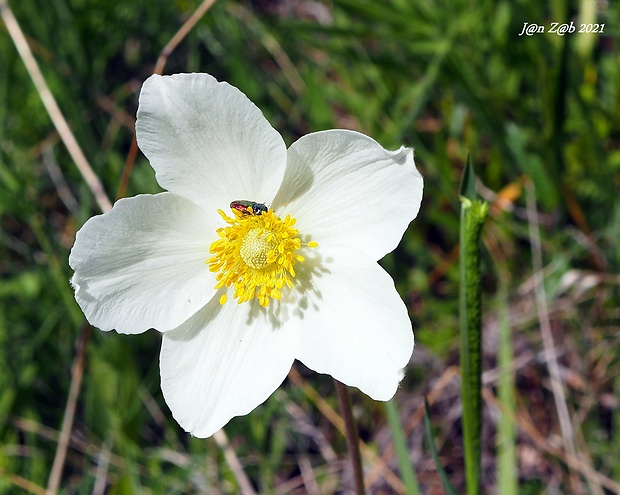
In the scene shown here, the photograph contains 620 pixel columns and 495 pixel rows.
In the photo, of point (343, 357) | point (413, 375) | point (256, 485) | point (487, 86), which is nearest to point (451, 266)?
point (413, 375)

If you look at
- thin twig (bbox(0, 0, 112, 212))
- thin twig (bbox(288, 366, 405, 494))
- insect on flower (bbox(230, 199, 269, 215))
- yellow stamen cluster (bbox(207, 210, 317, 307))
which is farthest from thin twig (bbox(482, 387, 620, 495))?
thin twig (bbox(0, 0, 112, 212))

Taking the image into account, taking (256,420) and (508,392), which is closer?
(508,392)

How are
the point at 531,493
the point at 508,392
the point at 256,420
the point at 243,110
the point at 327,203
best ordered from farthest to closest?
the point at 256,420, the point at 531,493, the point at 508,392, the point at 327,203, the point at 243,110

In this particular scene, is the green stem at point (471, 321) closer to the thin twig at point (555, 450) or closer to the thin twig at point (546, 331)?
the thin twig at point (555, 450)

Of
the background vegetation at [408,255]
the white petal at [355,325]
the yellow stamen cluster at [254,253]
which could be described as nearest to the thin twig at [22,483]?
the background vegetation at [408,255]

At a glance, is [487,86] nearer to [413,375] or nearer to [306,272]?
[413,375]

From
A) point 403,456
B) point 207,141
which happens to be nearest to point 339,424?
point 403,456
